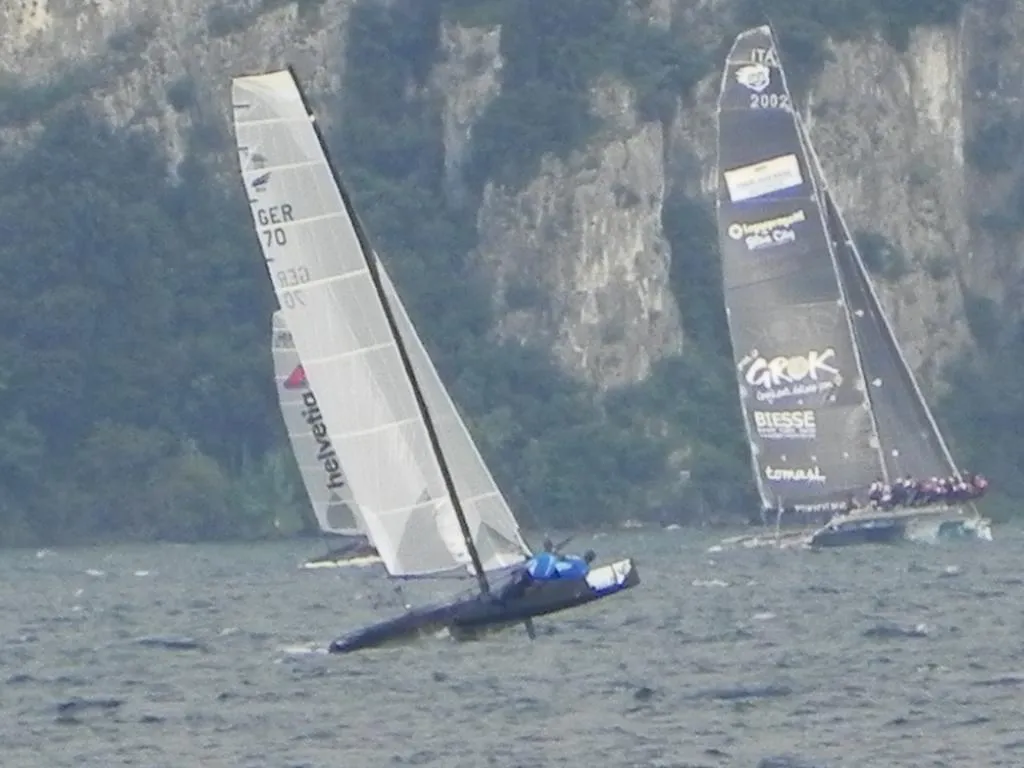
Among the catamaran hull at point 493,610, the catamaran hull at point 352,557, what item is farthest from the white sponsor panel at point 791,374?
the catamaran hull at point 493,610

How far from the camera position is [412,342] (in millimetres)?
39469

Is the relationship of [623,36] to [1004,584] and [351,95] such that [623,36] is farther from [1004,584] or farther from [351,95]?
[1004,584]

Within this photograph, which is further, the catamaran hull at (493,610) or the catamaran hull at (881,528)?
the catamaran hull at (881,528)

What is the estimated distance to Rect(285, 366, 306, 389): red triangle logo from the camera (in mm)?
64062

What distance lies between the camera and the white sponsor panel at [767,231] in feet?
198

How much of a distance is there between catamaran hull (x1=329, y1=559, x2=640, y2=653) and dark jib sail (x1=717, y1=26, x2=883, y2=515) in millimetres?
22924

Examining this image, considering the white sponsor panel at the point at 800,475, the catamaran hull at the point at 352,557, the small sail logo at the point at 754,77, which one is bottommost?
the white sponsor panel at the point at 800,475

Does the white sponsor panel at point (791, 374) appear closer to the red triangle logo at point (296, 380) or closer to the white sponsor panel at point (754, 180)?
the white sponsor panel at point (754, 180)

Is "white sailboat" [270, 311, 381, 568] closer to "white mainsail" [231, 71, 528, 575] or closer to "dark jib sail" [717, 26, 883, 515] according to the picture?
"dark jib sail" [717, 26, 883, 515]

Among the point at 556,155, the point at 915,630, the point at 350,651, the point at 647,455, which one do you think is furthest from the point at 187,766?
the point at 556,155

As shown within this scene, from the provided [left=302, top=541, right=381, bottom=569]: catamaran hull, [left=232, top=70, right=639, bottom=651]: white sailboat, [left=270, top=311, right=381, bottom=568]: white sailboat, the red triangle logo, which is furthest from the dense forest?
[left=232, top=70, right=639, bottom=651]: white sailboat

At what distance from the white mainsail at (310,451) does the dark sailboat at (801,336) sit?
752cm

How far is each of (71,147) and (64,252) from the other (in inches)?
164

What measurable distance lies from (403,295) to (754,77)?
1781 inches
